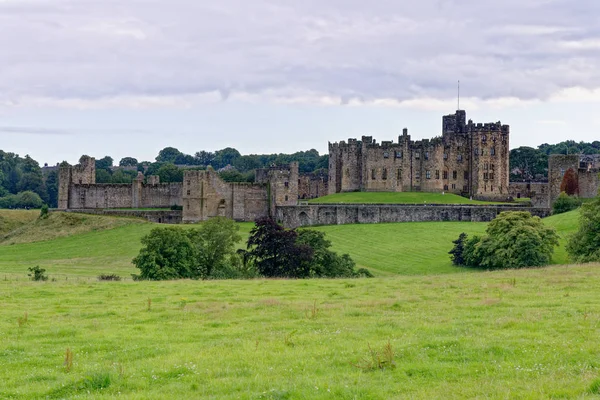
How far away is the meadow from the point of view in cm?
1353

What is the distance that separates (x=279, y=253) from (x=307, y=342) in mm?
27051

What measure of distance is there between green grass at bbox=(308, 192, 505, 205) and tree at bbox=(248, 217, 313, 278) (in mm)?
49238

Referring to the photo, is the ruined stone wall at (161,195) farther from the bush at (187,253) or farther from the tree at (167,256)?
the tree at (167,256)

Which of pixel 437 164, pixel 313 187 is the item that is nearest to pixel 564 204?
pixel 437 164

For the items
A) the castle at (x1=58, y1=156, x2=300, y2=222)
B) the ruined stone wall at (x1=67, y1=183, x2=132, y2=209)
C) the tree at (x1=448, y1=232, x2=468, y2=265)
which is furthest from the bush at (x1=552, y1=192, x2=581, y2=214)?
the ruined stone wall at (x1=67, y1=183, x2=132, y2=209)

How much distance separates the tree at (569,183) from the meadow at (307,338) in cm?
5776

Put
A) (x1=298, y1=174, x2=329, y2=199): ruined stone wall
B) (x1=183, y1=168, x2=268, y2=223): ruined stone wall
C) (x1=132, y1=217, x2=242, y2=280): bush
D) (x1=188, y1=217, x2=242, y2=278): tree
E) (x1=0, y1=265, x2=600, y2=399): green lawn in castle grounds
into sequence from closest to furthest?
(x1=0, y1=265, x2=600, y2=399): green lawn in castle grounds, (x1=132, y1=217, x2=242, y2=280): bush, (x1=188, y1=217, x2=242, y2=278): tree, (x1=183, y1=168, x2=268, y2=223): ruined stone wall, (x1=298, y1=174, x2=329, y2=199): ruined stone wall

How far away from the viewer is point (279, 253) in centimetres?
4444

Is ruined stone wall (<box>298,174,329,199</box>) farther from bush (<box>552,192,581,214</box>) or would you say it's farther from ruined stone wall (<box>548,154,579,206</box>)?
bush (<box>552,192,581,214</box>)

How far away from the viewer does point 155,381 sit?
14281 mm

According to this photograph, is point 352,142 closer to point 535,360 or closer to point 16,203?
point 16,203

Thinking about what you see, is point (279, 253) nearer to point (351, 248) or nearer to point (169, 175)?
point (351, 248)

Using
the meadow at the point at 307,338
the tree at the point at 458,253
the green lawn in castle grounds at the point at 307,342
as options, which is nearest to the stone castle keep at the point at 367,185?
the tree at the point at 458,253

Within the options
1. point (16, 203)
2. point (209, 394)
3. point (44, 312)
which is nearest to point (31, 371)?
point (209, 394)
